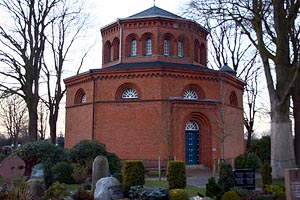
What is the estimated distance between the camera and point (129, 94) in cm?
2697

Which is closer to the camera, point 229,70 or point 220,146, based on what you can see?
point 220,146

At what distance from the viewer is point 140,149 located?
25.4m

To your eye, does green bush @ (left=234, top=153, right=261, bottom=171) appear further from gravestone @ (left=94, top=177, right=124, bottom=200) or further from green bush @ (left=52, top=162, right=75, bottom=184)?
gravestone @ (left=94, top=177, right=124, bottom=200)

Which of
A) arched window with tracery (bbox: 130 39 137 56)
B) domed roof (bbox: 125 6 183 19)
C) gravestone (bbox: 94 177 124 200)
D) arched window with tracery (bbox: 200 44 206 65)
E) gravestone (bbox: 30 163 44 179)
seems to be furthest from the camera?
arched window with tracery (bbox: 200 44 206 65)

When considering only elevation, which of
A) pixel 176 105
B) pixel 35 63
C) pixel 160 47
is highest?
pixel 160 47

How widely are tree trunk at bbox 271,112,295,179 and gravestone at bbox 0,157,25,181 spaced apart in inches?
465

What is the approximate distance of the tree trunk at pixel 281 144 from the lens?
58.3 feet

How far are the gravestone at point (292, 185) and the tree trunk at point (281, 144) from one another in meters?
6.05

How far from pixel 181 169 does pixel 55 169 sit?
7288 mm

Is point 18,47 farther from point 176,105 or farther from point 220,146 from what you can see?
point 220,146

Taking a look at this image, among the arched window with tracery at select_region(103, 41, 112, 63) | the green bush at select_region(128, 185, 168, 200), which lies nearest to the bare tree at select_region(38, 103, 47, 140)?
the arched window with tracery at select_region(103, 41, 112, 63)

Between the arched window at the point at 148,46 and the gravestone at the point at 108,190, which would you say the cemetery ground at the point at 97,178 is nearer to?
the gravestone at the point at 108,190

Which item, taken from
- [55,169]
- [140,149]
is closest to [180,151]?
[140,149]

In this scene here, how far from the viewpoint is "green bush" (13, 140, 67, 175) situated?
65.5 feet
